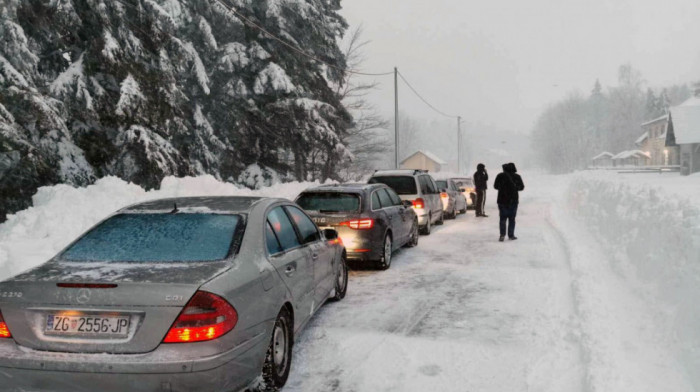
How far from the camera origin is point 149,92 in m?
15.1

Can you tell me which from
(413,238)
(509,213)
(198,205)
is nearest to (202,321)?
(198,205)

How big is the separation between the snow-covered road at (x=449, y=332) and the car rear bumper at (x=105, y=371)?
1307 mm

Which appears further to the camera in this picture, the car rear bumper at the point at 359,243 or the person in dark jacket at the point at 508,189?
the person in dark jacket at the point at 508,189

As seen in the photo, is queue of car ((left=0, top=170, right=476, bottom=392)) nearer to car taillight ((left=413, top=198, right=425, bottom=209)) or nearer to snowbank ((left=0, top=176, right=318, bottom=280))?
snowbank ((left=0, top=176, right=318, bottom=280))

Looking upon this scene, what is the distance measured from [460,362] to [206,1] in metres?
20.9

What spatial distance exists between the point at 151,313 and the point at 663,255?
5955 mm

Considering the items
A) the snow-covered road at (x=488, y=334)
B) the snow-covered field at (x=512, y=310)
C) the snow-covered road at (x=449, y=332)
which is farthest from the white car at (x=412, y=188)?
the snow-covered road at (x=488, y=334)

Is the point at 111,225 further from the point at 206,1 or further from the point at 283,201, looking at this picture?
the point at 206,1

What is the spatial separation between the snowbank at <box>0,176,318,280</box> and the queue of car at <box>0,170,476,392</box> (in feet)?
12.5

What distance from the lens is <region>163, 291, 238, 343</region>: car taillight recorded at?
Answer: 307 cm

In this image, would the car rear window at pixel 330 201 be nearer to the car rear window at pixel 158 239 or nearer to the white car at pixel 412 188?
the white car at pixel 412 188

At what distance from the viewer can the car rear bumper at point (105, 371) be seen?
2.97 m

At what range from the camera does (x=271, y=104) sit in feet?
75.5

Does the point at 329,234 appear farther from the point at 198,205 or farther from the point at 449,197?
the point at 449,197
